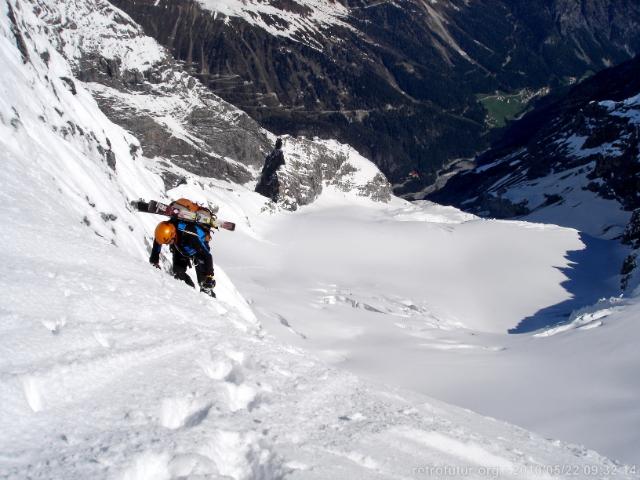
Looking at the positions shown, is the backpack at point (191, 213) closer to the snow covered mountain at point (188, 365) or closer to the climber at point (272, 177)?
the snow covered mountain at point (188, 365)

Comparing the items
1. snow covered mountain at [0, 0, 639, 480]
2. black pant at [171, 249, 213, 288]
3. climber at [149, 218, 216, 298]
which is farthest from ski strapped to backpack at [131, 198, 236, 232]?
snow covered mountain at [0, 0, 639, 480]

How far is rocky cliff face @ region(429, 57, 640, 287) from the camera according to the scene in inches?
3155

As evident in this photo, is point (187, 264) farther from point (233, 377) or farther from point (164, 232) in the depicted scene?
point (233, 377)

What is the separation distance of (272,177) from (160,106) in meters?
30.4

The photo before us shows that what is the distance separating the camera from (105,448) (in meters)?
3.88

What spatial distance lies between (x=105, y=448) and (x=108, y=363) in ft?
3.95

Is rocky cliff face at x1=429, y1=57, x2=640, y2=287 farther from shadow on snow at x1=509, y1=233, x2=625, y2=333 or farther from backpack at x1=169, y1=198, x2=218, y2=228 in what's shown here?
backpack at x1=169, y1=198, x2=218, y2=228

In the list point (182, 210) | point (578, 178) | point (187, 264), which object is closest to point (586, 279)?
point (578, 178)

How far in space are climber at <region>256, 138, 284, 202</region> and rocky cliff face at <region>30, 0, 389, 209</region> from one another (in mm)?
2682

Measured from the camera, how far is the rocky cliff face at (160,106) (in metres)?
78.2

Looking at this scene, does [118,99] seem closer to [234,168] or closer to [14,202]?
[234,168]

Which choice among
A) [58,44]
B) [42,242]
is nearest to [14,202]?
[42,242]

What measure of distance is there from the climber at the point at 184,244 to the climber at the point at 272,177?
194ft

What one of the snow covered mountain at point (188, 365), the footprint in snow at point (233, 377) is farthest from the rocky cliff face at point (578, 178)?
the footprint in snow at point (233, 377)
